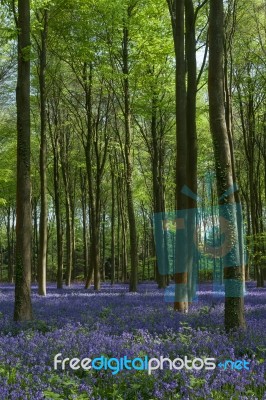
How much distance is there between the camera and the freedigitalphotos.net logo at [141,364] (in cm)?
557

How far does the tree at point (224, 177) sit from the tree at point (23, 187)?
14.3 ft

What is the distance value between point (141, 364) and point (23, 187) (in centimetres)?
592

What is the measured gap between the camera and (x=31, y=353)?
21.5 ft

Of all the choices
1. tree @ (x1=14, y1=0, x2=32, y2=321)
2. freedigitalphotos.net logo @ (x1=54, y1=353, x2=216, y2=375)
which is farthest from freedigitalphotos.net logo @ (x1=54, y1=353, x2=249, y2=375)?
tree @ (x1=14, y1=0, x2=32, y2=321)

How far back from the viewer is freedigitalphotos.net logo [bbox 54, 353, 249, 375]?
5.57 meters

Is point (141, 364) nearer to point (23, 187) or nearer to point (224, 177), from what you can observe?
point (224, 177)

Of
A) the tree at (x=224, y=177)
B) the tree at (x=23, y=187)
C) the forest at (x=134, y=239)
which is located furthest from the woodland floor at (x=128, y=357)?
the tree at (x=23, y=187)

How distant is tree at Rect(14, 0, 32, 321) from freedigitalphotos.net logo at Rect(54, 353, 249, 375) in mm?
4160

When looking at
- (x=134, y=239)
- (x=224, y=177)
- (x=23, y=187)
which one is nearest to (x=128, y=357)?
(x=224, y=177)

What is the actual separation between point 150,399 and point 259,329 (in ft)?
13.4

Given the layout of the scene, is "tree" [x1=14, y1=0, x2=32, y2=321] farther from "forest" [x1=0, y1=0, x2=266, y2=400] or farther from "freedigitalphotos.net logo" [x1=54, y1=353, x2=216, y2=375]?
"freedigitalphotos.net logo" [x1=54, y1=353, x2=216, y2=375]

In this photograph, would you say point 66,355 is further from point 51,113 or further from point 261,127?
point 261,127

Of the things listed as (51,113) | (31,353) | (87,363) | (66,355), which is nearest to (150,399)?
(87,363)

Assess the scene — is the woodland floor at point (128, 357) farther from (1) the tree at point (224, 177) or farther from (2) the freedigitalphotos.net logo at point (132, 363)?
(1) the tree at point (224, 177)
